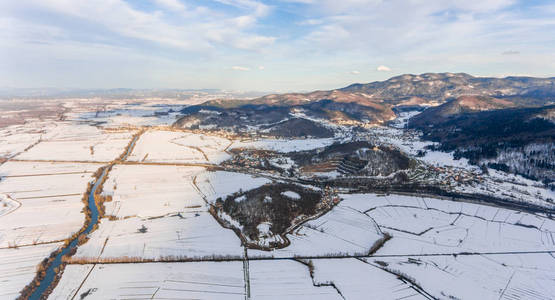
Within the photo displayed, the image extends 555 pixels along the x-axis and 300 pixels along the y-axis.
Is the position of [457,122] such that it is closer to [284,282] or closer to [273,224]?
[273,224]

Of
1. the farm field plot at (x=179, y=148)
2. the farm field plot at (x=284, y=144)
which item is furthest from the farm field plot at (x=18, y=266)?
the farm field plot at (x=284, y=144)

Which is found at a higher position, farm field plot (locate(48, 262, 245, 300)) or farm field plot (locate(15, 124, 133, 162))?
farm field plot (locate(15, 124, 133, 162))

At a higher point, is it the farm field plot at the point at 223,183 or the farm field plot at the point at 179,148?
the farm field plot at the point at 179,148

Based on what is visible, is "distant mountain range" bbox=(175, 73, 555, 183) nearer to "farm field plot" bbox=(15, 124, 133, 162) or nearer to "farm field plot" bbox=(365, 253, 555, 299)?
"farm field plot" bbox=(15, 124, 133, 162)

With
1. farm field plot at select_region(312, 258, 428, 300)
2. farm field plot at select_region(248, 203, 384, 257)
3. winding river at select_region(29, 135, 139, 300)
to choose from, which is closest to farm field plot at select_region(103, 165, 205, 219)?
winding river at select_region(29, 135, 139, 300)

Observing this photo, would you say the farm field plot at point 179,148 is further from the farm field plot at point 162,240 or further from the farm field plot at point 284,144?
the farm field plot at point 162,240

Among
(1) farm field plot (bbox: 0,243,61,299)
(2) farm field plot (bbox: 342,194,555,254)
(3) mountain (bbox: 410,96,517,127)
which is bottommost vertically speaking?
Result: (1) farm field plot (bbox: 0,243,61,299)

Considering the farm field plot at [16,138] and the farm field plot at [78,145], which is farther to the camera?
the farm field plot at [16,138]

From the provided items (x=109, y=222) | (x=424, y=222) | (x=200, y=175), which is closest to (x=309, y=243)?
(x=424, y=222)
